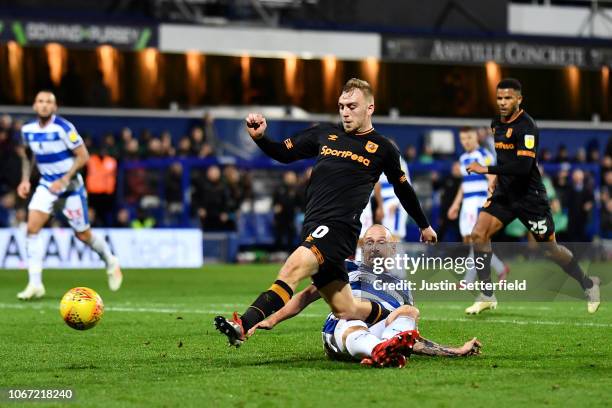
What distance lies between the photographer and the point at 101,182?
24844 millimetres

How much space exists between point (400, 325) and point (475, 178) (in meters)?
9.34

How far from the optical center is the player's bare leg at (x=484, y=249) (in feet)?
44.9

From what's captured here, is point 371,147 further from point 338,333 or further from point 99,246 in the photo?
point 99,246

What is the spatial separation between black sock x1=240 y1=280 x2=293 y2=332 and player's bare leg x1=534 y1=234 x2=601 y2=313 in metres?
5.06

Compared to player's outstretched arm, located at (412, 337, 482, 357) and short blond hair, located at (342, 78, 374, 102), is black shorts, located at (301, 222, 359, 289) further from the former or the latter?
short blond hair, located at (342, 78, 374, 102)

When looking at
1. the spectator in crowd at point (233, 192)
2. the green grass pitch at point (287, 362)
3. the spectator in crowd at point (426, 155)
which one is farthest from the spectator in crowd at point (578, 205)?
the green grass pitch at point (287, 362)

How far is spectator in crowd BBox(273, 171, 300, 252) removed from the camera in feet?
86.6

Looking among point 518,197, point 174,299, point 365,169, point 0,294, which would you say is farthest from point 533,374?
point 0,294

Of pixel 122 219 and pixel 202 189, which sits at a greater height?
pixel 202 189

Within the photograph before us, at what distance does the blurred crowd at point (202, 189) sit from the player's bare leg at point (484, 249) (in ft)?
31.6

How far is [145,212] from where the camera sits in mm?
25734

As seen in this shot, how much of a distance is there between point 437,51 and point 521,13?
349cm

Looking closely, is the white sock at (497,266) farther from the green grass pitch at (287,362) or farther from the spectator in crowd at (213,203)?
the spectator in crowd at (213,203)

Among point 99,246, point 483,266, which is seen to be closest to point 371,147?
point 483,266
